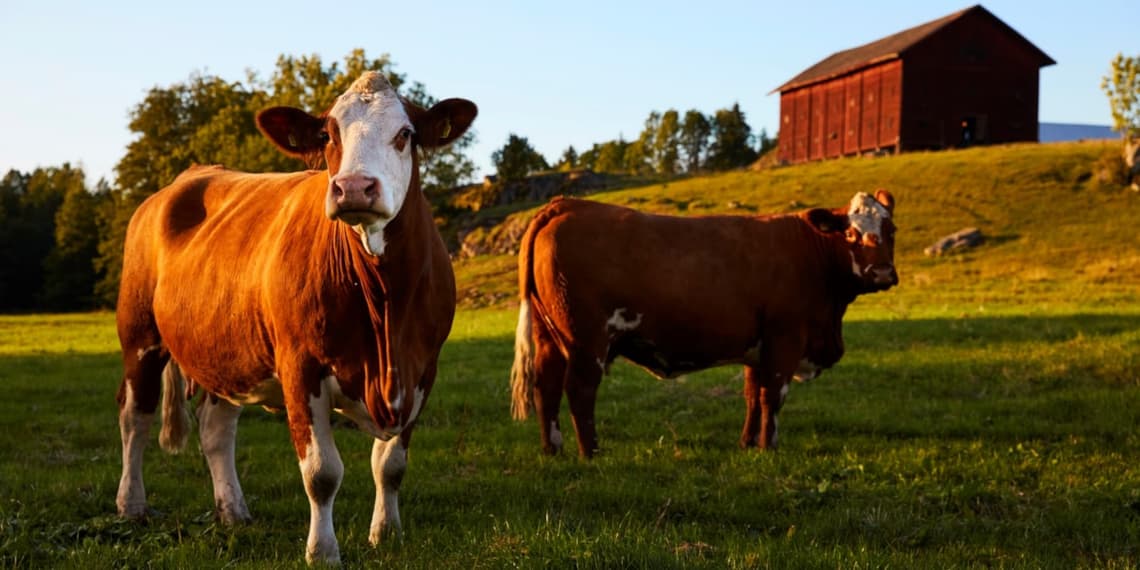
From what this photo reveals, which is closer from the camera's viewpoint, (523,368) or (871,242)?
(523,368)

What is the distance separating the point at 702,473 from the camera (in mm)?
7949

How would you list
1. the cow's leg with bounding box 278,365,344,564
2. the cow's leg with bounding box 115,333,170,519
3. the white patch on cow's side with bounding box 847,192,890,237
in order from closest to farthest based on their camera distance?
the cow's leg with bounding box 278,365,344,564, the cow's leg with bounding box 115,333,170,519, the white patch on cow's side with bounding box 847,192,890,237

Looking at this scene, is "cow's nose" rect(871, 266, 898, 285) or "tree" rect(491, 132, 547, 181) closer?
"cow's nose" rect(871, 266, 898, 285)

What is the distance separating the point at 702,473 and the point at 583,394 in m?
1.51

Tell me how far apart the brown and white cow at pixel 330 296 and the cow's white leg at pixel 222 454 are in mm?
17

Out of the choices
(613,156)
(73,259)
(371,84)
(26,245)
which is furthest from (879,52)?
(613,156)

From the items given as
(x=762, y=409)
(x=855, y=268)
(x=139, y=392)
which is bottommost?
(x=762, y=409)

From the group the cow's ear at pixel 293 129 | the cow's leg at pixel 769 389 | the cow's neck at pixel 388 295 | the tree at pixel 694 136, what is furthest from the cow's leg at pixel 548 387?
the tree at pixel 694 136

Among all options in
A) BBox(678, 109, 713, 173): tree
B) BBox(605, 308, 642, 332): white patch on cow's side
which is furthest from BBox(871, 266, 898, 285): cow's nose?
BBox(678, 109, 713, 173): tree

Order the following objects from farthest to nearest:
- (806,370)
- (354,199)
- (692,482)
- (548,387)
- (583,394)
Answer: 1. (806,370)
2. (548,387)
3. (583,394)
4. (692,482)
5. (354,199)

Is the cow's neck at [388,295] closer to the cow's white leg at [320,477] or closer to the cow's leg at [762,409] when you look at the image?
the cow's white leg at [320,477]

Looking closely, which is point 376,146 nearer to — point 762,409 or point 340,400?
point 340,400

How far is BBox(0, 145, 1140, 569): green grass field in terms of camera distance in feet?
17.4

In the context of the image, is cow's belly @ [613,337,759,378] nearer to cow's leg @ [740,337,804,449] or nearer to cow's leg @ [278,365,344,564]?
cow's leg @ [740,337,804,449]
